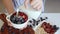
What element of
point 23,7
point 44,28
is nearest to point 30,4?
point 23,7

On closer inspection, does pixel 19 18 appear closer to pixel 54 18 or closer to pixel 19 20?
pixel 19 20

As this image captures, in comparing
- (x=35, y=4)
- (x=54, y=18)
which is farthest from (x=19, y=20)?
(x=54, y=18)

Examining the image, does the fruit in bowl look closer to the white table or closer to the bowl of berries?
the bowl of berries

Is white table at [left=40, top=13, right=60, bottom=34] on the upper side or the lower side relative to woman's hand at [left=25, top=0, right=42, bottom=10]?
lower

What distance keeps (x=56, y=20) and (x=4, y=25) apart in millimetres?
285

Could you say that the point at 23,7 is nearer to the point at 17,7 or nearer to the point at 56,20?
the point at 17,7

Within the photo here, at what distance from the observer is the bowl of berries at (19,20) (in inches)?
24.3

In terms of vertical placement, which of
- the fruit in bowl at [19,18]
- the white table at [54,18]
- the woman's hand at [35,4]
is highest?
the woman's hand at [35,4]

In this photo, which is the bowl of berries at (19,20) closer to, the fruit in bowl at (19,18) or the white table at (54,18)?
the fruit in bowl at (19,18)

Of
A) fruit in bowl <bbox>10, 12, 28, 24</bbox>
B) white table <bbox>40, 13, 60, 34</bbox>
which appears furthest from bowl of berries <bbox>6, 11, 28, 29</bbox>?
white table <bbox>40, 13, 60, 34</bbox>

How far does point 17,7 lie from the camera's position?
0.72 m

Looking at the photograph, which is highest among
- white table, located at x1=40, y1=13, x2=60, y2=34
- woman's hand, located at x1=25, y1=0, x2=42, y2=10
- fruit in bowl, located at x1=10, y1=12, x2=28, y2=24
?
woman's hand, located at x1=25, y1=0, x2=42, y2=10

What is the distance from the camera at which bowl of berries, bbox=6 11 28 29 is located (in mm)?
616

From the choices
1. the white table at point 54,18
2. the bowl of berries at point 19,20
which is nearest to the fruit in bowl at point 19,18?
the bowl of berries at point 19,20
